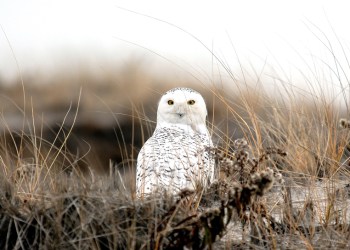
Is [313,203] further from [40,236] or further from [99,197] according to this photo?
[40,236]

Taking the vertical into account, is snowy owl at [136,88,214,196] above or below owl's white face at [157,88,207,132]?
below

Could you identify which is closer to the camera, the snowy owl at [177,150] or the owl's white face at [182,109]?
the snowy owl at [177,150]

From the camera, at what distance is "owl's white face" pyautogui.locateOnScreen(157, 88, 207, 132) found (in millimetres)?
3793

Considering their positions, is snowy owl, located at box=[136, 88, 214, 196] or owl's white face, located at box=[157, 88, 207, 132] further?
owl's white face, located at box=[157, 88, 207, 132]

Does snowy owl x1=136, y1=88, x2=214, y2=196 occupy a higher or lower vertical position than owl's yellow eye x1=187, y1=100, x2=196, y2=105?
lower

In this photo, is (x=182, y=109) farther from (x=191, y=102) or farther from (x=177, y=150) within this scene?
(x=177, y=150)

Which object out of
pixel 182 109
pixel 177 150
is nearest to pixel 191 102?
pixel 182 109

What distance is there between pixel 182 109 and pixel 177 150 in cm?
44

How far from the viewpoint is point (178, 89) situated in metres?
3.88

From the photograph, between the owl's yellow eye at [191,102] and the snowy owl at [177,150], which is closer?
the snowy owl at [177,150]

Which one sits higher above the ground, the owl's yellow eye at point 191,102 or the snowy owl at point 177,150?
the owl's yellow eye at point 191,102

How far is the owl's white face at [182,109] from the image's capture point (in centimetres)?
379

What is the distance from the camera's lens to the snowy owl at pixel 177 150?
319 cm

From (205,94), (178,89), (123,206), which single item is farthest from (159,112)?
(205,94)
